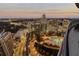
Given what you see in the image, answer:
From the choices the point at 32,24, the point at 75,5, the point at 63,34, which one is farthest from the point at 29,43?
the point at 75,5

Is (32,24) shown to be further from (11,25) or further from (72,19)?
(72,19)

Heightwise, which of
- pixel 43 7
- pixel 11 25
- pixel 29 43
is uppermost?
pixel 43 7

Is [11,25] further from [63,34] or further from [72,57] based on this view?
[72,57]

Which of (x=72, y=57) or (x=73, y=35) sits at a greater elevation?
(x=73, y=35)

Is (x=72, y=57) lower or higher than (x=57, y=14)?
lower

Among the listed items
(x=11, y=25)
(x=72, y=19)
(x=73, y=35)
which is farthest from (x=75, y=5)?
(x=11, y=25)

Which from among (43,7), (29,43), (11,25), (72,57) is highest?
(43,7)
